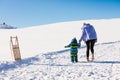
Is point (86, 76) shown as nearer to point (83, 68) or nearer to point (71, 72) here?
point (71, 72)

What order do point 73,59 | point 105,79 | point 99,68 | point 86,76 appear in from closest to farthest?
point 105,79
point 86,76
point 99,68
point 73,59

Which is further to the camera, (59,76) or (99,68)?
(99,68)

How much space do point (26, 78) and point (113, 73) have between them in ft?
8.38

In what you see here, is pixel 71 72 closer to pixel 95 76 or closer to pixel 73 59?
pixel 95 76

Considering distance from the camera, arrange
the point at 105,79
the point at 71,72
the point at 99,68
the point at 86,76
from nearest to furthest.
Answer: the point at 105,79 → the point at 86,76 → the point at 71,72 → the point at 99,68

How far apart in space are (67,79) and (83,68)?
2094 millimetres

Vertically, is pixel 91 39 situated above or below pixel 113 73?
above

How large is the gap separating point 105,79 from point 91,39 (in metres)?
4.52

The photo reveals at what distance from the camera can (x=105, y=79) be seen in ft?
27.9

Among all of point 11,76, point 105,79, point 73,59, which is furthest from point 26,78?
point 73,59

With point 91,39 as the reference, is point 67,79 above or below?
below

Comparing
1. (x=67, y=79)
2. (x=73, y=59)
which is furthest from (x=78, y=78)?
(x=73, y=59)

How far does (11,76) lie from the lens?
9.59m

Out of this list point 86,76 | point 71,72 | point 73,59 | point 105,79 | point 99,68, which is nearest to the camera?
point 105,79
